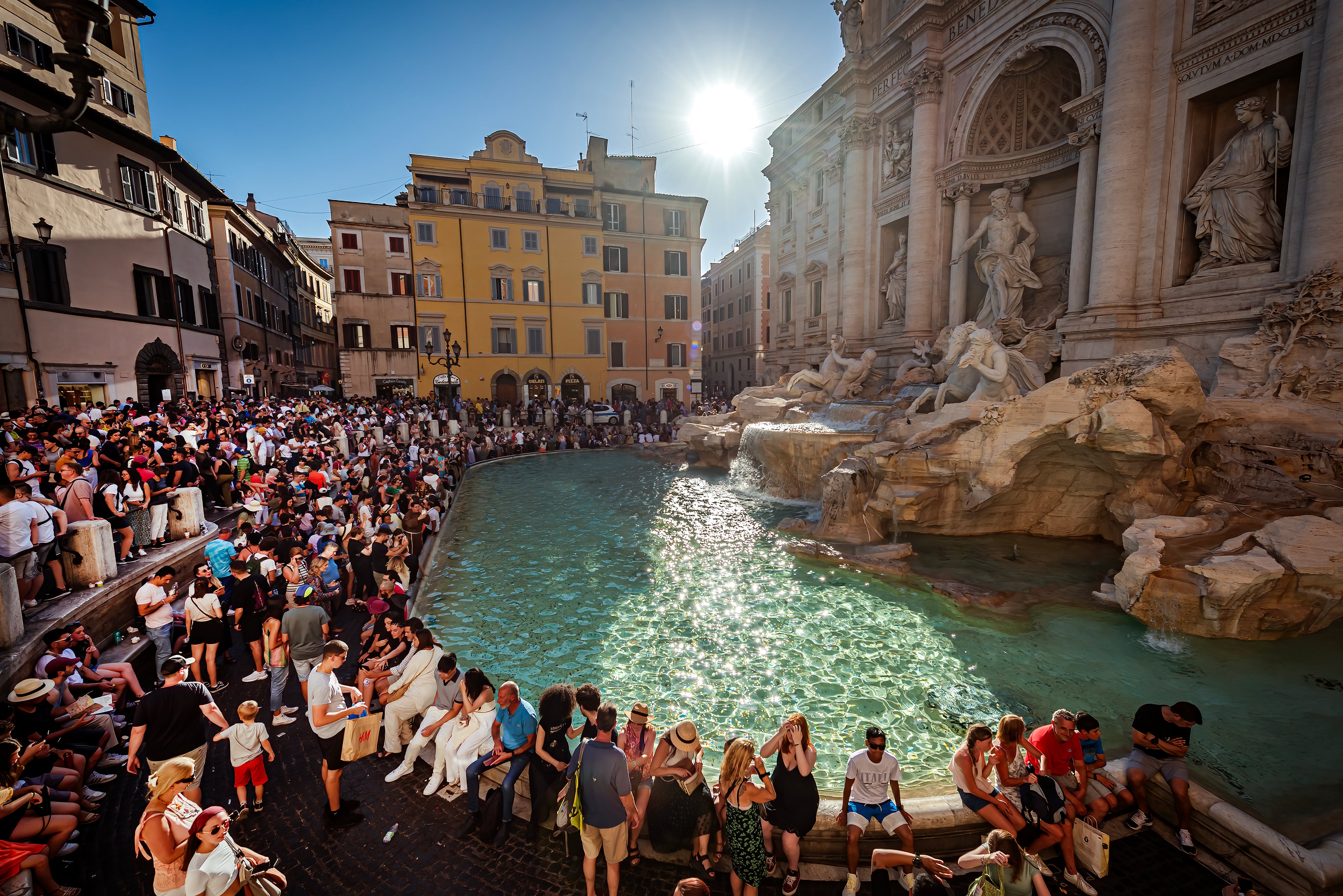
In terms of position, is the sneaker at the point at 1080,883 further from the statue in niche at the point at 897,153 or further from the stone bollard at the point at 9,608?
the statue in niche at the point at 897,153

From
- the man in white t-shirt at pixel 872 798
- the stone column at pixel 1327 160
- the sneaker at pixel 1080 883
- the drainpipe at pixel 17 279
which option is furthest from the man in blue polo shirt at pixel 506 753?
A: the drainpipe at pixel 17 279

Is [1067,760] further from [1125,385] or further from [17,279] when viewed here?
[17,279]

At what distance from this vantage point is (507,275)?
3225 cm

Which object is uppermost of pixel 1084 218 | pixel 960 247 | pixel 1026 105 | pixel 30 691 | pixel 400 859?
pixel 1026 105

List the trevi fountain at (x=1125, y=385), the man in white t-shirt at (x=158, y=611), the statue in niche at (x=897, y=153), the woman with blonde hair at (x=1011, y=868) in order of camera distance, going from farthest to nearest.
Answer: the statue in niche at (x=897, y=153) < the trevi fountain at (x=1125, y=385) < the man in white t-shirt at (x=158, y=611) < the woman with blonde hair at (x=1011, y=868)

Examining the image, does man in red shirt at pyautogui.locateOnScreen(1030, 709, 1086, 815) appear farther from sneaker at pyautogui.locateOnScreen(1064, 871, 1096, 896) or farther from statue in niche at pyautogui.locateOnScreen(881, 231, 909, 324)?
statue in niche at pyautogui.locateOnScreen(881, 231, 909, 324)

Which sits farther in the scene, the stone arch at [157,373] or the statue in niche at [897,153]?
the statue in niche at [897,153]

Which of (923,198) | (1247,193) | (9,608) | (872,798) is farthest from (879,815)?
(923,198)

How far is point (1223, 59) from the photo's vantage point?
10641 mm

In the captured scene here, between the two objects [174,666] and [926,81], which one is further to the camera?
[926,81]

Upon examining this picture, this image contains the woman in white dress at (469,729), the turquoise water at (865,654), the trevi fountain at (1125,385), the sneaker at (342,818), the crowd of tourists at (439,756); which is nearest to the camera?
the crowd of tourists at (439,756)

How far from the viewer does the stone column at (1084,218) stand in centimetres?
1318

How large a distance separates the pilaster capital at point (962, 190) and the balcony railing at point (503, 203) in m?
21.8

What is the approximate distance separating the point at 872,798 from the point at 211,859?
Answer: 3.69m
